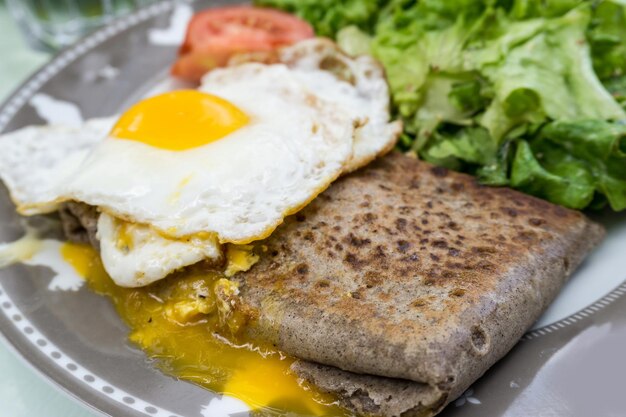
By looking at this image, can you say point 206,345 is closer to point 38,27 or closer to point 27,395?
point 27,395

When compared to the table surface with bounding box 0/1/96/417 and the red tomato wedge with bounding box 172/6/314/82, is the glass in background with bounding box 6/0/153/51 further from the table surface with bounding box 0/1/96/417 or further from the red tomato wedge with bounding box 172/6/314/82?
the table surface with bounding box 0/1/96/417

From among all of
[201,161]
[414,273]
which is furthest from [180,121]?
[414,273]

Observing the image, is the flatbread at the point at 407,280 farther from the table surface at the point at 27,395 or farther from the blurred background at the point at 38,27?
the blurred background at the point at 38,27

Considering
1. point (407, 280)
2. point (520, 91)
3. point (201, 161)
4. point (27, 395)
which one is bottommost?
point (27, 395)

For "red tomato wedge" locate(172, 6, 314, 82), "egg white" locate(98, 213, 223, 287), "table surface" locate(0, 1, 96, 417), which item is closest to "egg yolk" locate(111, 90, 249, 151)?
"egg white" locate(98, 213, 223, 287)

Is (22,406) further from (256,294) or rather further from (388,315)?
(388,315)

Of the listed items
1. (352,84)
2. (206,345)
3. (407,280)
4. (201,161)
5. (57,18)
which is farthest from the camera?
(57,18)
